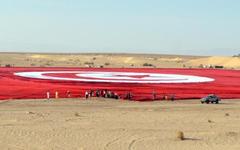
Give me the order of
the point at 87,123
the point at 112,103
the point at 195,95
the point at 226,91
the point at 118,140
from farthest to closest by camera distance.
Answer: the point at 226,91 → the point at 195,95 → the point at 112,103 → the point at 87,123 → the point at 118,140

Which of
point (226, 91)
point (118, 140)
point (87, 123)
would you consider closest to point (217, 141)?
point (118, 140)

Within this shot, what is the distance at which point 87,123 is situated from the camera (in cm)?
2808

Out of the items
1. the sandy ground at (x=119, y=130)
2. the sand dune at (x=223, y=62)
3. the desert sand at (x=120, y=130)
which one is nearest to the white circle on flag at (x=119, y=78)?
the desert sand at (x=120, y=130)

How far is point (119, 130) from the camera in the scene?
2491cm

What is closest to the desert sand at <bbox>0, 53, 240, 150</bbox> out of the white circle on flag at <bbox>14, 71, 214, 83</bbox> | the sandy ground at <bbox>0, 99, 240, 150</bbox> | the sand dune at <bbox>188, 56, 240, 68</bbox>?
the sandy ground at <bbox>0, 99, 240, 150</bbox>

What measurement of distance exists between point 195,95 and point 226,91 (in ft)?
23.2

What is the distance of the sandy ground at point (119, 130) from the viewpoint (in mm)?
20188

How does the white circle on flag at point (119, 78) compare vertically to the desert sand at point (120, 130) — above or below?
above

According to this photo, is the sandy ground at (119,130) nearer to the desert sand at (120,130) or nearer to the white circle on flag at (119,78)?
the desert sand at (120,130)

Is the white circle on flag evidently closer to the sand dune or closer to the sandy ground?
the sandy ground

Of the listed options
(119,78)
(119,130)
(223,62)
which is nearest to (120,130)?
(119,130)

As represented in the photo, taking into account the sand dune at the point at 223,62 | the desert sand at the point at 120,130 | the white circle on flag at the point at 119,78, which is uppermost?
the sand dune at the point at 223,62

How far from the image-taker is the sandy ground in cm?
2019

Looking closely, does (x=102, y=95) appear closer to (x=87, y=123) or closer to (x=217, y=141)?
(x=87, y=123)
